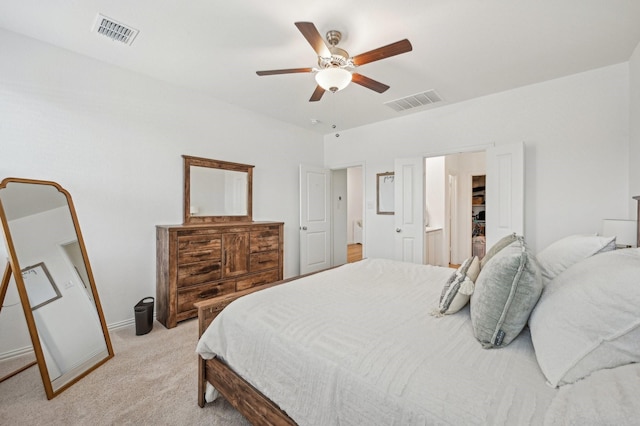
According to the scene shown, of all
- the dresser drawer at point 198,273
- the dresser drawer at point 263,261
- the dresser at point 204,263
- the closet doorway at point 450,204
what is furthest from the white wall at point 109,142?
the closet doorway at point 450,204

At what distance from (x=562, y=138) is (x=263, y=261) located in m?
3.80

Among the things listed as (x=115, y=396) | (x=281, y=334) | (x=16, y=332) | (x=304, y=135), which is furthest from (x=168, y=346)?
(x=304, y=135)

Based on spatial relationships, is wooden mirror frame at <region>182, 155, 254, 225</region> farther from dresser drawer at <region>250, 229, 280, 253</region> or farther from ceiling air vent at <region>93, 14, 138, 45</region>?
ceiling air vent at <region>93, 14, 138, 45</region>

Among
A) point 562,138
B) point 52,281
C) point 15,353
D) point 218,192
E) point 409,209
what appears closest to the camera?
point 52,281

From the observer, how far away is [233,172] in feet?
12.4

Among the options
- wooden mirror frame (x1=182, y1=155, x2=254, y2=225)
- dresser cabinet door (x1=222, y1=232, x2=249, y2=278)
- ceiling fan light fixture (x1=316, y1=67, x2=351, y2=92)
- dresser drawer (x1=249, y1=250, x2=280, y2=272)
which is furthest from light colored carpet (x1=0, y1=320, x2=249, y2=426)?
ceiling fan light fixture (x1=316, y1=67, x2=351, y2=92)

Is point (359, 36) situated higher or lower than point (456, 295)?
higher

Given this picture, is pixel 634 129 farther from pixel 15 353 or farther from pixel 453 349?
pixel 15 353

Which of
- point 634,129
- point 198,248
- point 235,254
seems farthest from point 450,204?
point 198,248

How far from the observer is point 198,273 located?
297 cm

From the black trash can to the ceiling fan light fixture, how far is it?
273cm

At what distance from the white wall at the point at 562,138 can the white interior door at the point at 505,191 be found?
0.19 meters

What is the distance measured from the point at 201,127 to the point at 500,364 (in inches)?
146

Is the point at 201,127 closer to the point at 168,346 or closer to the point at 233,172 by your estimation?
the point at 233,172
